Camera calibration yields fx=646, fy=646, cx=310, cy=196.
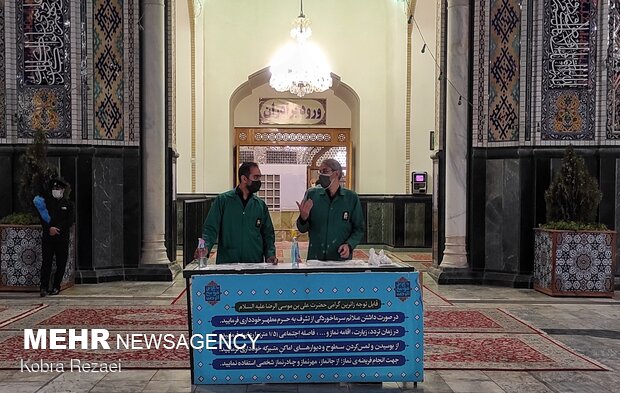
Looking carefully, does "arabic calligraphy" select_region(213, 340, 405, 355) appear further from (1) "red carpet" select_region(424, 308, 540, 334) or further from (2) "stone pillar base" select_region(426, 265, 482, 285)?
(2) "stone pillar base" select_region(426, 265, 482, 285)

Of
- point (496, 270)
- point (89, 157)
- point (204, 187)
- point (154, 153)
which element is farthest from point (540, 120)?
point (204, 187)

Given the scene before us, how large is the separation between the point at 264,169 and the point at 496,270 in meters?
7.95

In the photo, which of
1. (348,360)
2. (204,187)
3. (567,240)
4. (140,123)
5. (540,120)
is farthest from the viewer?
(204,187)

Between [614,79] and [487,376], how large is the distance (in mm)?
4534

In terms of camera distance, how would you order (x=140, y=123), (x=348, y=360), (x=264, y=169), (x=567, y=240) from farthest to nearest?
(x=264, y=169), (x=140, y=123), (x=567, y=240), (x=348, y=360)

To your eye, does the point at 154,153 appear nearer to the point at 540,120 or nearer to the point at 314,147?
the point at 540,120

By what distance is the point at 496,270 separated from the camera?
7281mm

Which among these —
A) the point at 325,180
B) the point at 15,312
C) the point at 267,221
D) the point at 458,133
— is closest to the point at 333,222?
the point at 325,180

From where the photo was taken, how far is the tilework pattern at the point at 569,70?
6.95m

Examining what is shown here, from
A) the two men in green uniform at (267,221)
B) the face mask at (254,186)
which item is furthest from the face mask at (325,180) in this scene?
the face mask at (254,186)

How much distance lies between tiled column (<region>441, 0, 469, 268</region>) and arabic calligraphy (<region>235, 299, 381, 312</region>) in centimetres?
438

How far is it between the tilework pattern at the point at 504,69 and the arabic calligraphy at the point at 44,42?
477cm

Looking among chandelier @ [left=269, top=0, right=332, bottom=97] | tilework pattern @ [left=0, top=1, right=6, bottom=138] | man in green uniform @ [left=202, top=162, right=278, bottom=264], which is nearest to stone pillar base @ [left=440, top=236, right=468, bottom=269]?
man in green uniform @ [left=202, top=162, right=278, bottom=264]

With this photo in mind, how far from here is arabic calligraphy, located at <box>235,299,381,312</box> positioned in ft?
10.7
